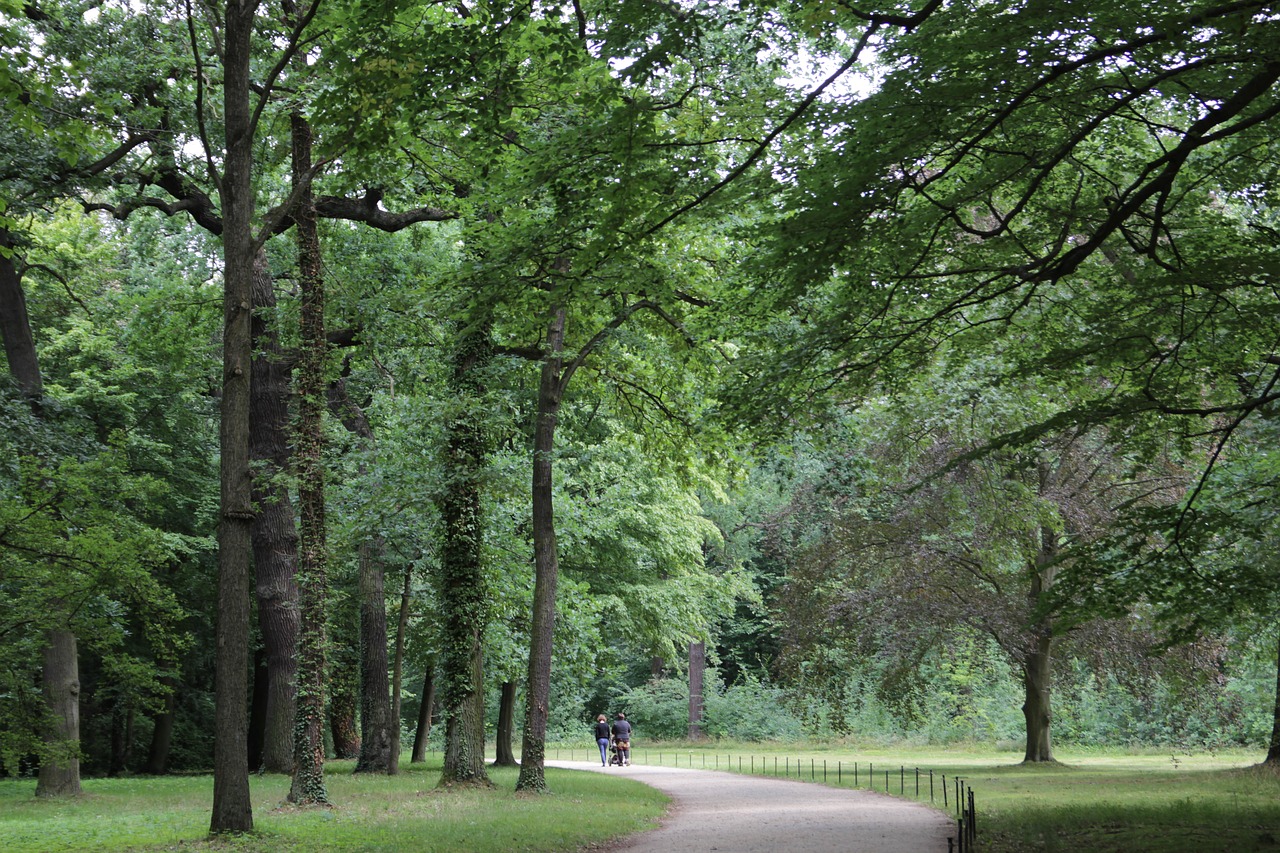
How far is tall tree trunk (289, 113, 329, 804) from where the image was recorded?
14.7 m

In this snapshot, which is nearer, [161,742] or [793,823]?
[793,823]

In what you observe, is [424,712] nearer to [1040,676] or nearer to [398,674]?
[398,674]

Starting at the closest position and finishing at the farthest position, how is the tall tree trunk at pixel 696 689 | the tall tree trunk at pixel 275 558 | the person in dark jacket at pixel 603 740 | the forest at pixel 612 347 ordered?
the forest at pixel 612 347
the tall tree trunk at pixel 275 558
the person in dark jacket at pixel 603 740
the tall tree trunk at pixel 696 689

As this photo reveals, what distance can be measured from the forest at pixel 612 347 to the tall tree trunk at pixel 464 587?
70mm

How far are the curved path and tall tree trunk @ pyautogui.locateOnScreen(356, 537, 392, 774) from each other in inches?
280

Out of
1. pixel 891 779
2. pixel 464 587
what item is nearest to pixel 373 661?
pixel 464 587

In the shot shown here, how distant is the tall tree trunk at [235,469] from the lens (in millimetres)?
10695

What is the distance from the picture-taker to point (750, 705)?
50.2 metres

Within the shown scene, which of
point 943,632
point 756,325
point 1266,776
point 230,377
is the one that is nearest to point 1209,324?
point 756,325

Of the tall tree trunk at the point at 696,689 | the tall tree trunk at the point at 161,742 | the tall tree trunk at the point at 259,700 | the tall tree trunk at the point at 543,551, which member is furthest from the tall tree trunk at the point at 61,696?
the tall tree trunk at the point at 696,689

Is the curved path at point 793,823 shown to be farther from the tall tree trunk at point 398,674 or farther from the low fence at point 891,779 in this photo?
the tall tree trunk at point 398,674

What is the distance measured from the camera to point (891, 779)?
23.1 meters

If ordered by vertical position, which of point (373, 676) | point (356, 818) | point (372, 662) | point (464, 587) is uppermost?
point (464, 587)

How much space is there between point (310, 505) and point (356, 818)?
446cm
